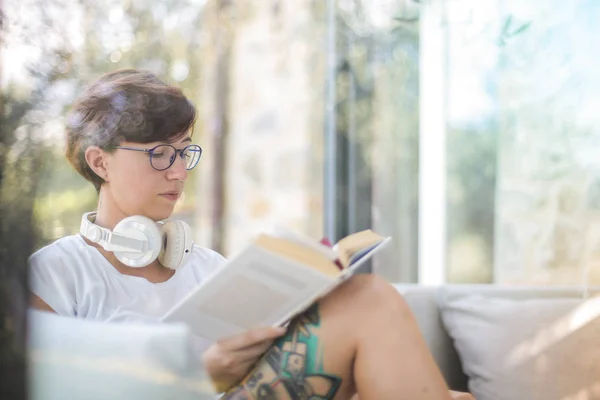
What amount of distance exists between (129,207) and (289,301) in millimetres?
314

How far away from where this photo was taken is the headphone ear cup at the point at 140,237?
3.66 ft

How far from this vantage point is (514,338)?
1.44 metres

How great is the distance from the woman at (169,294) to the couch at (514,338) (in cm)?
39

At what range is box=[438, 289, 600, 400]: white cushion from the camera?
1.38m

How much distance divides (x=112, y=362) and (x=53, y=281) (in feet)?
0.71

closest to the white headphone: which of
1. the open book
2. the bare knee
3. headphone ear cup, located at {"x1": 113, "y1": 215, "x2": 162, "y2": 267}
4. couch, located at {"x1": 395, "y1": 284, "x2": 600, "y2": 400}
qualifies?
headphone ear cup, located at {"x1": 113, "y1": 215, "x2": 162, "y2": 267}

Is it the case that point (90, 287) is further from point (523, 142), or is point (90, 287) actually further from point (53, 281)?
point (523, 142)

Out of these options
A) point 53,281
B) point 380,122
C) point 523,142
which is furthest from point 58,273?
point 523,142

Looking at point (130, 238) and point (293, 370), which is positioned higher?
point (130, 238)

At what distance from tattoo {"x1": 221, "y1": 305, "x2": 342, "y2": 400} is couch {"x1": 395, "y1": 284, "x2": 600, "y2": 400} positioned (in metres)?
0.49

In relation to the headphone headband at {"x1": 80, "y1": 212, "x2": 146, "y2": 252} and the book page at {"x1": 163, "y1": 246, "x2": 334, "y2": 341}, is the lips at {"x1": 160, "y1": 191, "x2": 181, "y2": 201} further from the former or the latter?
the book page at {"x1": 163, "y1": 246, "x2": 334, "y2": 341}

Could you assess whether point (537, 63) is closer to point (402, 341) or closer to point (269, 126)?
point (269, 126)

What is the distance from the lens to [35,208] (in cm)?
107

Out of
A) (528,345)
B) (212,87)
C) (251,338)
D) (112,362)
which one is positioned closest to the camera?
(112,362)
